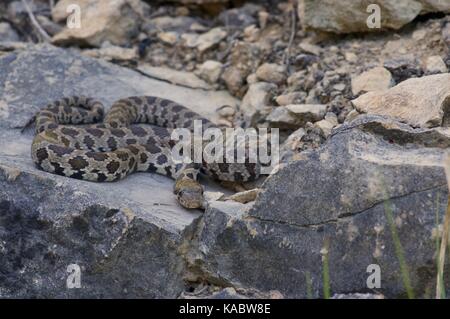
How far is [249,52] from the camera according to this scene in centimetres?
1446

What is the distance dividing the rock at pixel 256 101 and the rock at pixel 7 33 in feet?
18.2

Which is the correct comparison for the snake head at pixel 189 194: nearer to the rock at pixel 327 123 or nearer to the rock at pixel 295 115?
the rock at pixel 327 123

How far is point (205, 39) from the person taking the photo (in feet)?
51.9

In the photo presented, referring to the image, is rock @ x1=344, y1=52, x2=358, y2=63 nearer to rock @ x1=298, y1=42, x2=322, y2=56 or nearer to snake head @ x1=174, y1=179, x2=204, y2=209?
rock @ x1=298, y1=42, x2=322, y2=56

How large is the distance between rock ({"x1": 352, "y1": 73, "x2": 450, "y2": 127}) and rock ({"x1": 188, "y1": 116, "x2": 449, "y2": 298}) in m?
0.78

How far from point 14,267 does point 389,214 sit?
4.52 metres

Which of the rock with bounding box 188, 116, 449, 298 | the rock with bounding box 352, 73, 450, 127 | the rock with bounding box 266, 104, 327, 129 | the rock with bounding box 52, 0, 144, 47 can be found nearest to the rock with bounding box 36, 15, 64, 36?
the rock with bounding box 52, 0, 144, 47

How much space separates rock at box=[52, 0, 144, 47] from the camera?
15.7 metres

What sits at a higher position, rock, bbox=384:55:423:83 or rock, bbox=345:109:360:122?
rock, bbox=384:55:423:83

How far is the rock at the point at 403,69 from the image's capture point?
12.3m

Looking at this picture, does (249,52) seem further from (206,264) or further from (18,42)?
(206,264)

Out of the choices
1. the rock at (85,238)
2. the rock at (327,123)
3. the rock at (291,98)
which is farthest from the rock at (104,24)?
the rock at (327,123)

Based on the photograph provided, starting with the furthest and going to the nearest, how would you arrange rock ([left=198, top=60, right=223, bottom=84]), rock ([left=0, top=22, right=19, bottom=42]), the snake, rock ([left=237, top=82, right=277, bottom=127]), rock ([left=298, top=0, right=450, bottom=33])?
rock ([left=0, top=22, right=19, bottom=42]) < rock ([left=198, top=60, right=223, bottom=84]) < rock ([left=298, top=0, right=450, bottom=33]) < rock ([left=237, top=82, right=277, bottom=127]) < the snake
